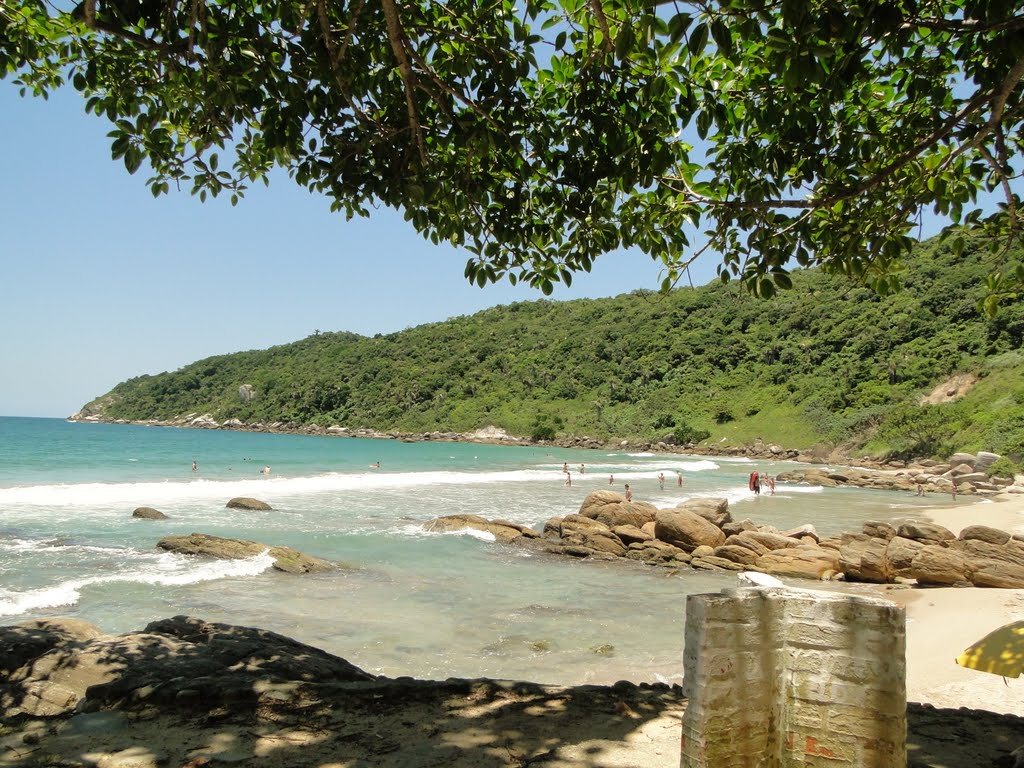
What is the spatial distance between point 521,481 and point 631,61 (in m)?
35.8

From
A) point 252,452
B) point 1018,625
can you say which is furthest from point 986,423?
point 252,452

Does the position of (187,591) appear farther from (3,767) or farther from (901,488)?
(901,488)

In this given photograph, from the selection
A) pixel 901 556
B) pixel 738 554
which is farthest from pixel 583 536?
pixel 901 556

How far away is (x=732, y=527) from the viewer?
58.1 ft

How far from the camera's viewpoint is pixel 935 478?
112ft

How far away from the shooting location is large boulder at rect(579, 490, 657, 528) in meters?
18.8

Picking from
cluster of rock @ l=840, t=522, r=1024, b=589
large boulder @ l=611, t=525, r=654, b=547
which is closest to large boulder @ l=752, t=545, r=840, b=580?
cluster of rock @ l=840, t=522, r=1024, b=589

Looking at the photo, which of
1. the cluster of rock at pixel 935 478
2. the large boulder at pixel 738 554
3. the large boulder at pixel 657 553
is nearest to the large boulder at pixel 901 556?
the large boulder at pixel 738 554

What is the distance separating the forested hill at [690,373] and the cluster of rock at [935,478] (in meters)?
2.68

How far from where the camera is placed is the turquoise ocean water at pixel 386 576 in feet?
31.5

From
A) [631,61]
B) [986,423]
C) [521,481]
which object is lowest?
[521,481]

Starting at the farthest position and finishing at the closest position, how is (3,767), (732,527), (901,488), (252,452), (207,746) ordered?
(252,452) → (901,488) → (732,527) → (207,746) → (3,767)

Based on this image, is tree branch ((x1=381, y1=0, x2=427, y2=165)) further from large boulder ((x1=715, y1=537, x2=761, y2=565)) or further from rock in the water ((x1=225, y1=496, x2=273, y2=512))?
rock in the water ((x1=225, y1=496, x2=273, y2=512))

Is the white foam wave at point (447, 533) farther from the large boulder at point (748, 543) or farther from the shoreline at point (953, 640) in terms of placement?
the shoreline at point (953, 640)
